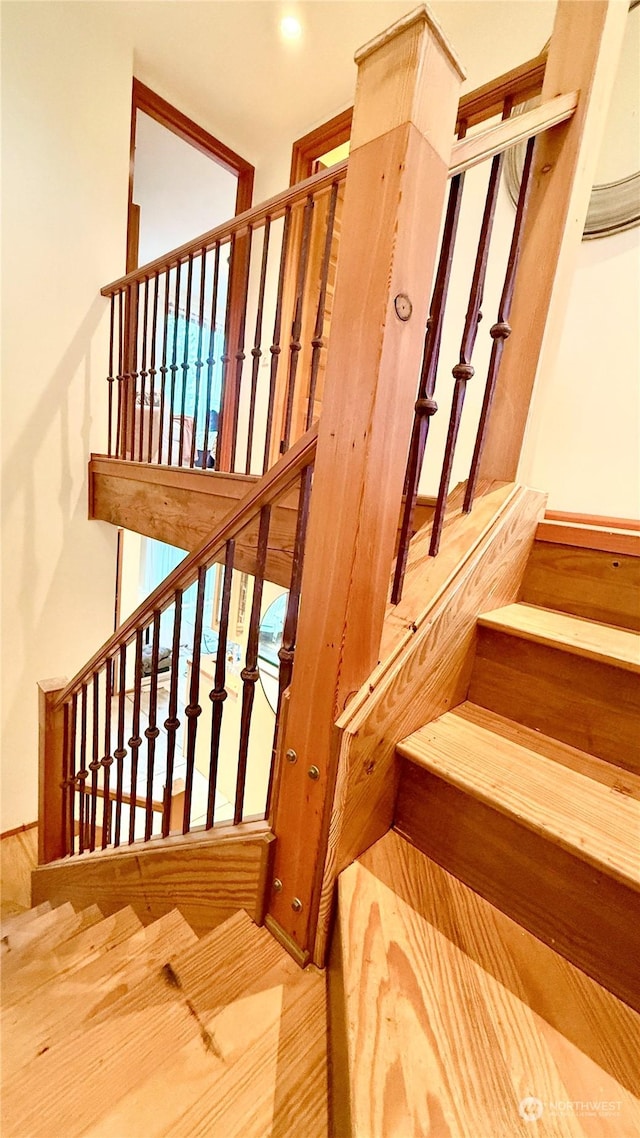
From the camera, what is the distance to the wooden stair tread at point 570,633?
0.79m

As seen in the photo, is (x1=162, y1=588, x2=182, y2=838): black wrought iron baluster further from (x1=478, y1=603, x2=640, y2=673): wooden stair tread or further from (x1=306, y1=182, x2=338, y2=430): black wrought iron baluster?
(x1=306, y1=182, x2=338, y2=430): black wrought iron baluster

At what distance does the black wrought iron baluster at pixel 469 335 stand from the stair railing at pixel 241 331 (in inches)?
28.6

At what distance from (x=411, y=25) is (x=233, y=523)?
777mm

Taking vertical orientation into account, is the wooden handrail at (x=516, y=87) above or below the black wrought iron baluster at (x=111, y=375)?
above

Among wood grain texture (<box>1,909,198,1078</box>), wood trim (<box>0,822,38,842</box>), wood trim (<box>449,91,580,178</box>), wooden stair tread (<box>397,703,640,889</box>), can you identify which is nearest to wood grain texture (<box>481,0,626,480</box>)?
wood trim (<box>449,91,580,178</box>)

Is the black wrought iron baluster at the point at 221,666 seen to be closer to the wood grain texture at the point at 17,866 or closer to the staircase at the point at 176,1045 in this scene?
the staircase at the point at 176,1045

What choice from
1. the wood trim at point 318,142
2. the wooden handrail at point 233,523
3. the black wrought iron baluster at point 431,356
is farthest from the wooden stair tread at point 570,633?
the wood trim at point 318,142

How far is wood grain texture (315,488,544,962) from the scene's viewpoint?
76cm

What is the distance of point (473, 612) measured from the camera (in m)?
0.93

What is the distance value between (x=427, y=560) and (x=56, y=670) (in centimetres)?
277

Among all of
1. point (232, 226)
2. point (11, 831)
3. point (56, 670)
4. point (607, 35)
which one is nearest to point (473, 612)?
point (607, 35)

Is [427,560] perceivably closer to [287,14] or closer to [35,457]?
[35,457]

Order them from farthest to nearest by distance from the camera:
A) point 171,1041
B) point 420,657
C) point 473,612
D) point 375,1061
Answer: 1. point 473,612
2. point 420,657
3. point 171,1041
4. point 375,1061

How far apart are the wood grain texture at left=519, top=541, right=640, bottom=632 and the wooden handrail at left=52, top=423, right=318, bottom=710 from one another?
61 centimetres
